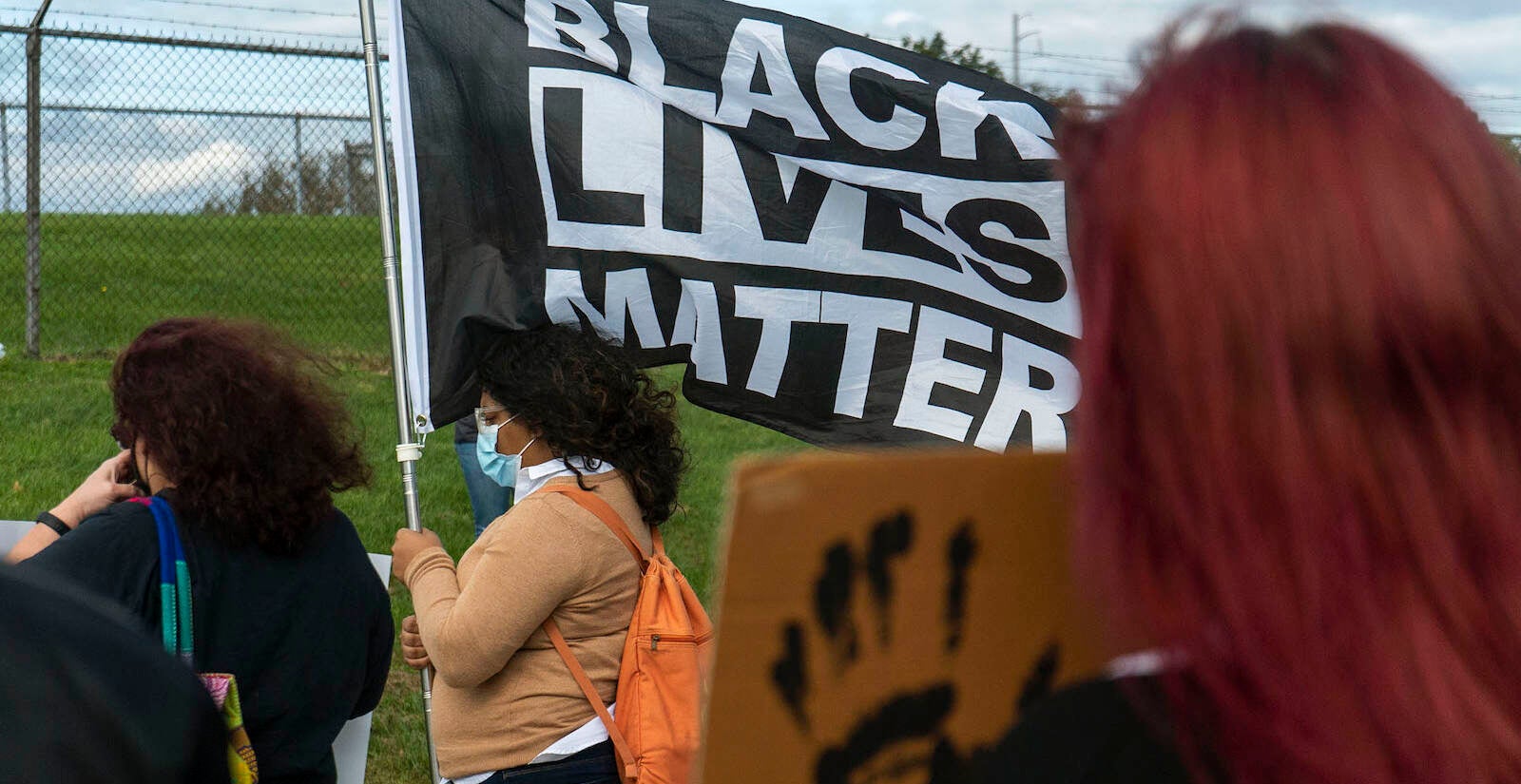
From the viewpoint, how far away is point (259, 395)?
278cm

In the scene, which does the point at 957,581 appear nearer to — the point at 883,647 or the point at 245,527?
the point at 883,647

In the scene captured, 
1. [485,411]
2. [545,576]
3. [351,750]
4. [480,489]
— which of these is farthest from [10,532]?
[480,489]

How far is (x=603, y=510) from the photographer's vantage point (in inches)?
122

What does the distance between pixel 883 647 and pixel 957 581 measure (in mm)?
91

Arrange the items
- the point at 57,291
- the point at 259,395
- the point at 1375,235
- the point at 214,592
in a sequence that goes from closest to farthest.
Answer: the point at 1375,235 → the point at 214,592 → the point at 259,395 → the point at 57,291

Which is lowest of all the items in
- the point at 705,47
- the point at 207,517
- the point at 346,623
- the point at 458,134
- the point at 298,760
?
the point at 298,760

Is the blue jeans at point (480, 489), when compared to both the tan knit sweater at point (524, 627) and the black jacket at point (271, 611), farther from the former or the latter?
the black jacket at point (271, 611)

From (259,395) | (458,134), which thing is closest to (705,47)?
(458,134)

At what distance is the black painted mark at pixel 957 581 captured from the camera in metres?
1.15

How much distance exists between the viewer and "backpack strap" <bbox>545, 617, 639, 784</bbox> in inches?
119

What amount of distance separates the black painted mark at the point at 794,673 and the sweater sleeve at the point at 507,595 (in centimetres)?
192

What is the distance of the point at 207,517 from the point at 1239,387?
2.34 meters

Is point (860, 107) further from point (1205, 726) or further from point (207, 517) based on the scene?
point (1205, 726)

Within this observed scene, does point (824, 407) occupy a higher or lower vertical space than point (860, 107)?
lower
